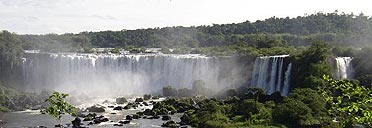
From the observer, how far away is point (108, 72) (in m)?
64.6

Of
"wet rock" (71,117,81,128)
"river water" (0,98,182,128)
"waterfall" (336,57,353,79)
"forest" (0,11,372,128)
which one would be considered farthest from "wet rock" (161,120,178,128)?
"waterfall" (336,57,353,79)

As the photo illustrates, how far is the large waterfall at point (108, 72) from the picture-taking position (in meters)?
60.8

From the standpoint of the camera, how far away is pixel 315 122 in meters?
32.4

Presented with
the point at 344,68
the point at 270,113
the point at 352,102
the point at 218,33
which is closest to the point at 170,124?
the point at 270,113

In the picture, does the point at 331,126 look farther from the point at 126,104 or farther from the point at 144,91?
the point at 144,91

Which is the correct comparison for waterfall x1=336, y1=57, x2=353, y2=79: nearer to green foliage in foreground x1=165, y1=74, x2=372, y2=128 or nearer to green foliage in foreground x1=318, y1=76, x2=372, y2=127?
green foliage in foreground x1=165, y1=74, x2=372, y2=128

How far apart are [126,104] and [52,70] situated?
21169mm

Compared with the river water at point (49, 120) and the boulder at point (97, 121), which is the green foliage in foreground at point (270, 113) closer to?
the river water at point (49, 120)

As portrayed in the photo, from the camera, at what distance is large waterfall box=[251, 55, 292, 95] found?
47.1m

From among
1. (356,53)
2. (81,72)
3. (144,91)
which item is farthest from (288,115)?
(81,72)

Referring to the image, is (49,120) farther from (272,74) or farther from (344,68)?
(344,68)

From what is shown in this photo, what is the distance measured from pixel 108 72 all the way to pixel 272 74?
85.8 feet

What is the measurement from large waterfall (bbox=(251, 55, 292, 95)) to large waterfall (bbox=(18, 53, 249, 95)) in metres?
11.1

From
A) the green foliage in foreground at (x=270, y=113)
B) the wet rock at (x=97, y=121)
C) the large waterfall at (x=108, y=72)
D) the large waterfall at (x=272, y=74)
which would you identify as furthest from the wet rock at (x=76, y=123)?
the large waterfall at (x=108, y=72)
